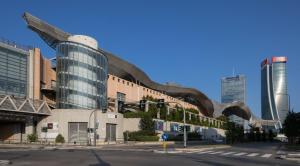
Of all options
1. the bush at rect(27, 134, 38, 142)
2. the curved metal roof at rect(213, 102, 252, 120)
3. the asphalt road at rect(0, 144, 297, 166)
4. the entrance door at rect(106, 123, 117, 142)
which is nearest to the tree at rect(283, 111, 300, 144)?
the entrance door at rect(106, 123, 117, 142)

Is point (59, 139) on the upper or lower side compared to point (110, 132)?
lower

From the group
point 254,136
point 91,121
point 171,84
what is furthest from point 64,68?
point 254,136

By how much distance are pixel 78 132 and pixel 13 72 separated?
13.7 m

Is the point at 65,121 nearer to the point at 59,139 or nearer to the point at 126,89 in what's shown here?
the point at 59,139

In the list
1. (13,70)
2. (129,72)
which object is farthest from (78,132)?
(129,72)

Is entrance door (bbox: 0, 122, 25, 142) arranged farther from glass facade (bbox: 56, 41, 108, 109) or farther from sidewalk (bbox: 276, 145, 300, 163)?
sidewalk (bbox: 276, 145, 300, 163)

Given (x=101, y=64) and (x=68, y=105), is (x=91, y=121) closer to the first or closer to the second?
(x=68, y=105)

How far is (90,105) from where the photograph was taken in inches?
3098

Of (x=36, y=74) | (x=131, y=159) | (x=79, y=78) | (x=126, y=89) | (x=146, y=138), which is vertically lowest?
(x=146, y=138)

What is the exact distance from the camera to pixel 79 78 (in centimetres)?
7781

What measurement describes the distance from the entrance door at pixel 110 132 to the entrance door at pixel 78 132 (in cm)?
481

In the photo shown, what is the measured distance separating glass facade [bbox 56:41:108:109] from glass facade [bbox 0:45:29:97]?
799 centimetres

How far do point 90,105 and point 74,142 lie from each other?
13.9 m

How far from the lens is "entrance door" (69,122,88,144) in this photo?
2692 inches
